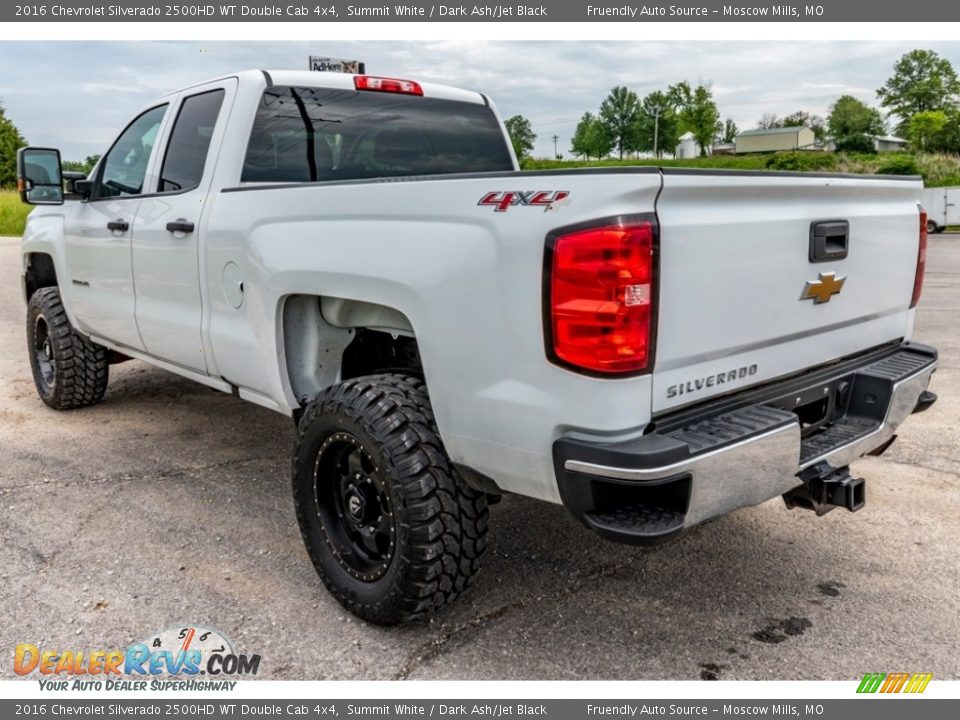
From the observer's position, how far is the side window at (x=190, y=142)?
13.3 feet

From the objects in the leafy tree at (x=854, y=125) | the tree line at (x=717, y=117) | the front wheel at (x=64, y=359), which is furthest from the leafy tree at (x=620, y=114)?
the front wheel at (x=64, y=359)

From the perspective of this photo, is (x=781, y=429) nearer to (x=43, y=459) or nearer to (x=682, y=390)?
(x=682, y=390)

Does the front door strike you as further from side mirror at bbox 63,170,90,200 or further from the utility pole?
the utility pole

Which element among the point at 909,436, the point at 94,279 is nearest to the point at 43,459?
the point at 94,279

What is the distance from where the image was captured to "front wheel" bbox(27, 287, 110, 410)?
5.66 m

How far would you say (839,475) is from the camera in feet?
9.42

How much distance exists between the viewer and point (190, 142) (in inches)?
166

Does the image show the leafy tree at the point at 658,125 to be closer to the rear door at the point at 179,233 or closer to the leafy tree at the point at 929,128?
the leafy tree at the point at 929,128

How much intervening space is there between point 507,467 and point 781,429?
32.8 inches

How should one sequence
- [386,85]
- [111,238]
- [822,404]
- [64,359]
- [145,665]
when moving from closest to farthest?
1. [145,665]
2. [822,404]
3. [386,85]
4. [111,238]
5. [64,359]

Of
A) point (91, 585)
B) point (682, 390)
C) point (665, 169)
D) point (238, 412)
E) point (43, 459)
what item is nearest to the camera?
point (665, 169)

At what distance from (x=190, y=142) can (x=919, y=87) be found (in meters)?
90.2

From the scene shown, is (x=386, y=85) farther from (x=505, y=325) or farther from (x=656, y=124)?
(x=656, y=124)

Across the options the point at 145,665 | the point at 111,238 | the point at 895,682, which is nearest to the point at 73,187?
the point at 111,238
